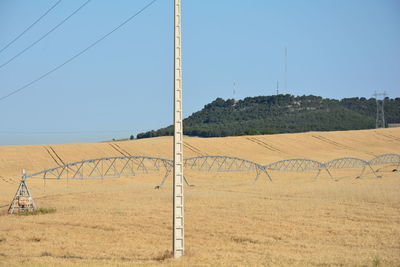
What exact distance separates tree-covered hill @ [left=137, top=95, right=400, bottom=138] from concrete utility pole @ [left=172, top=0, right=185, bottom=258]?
338 feet

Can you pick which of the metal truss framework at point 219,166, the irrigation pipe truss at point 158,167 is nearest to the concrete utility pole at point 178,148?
the irrigation pipe truss at point 158,167

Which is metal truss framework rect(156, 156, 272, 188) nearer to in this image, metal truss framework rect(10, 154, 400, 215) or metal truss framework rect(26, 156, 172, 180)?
metal truss framework rect(10, 154, 400, 215)

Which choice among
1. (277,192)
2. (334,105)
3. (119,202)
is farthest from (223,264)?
(334,105)

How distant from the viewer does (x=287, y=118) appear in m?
155

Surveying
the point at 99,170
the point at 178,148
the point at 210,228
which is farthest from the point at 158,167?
the point at 178,148

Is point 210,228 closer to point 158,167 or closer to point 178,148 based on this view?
point 178,148

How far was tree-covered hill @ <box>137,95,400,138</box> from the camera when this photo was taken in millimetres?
136913

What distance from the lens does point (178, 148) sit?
15.2 m

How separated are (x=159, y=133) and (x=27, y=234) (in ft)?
328

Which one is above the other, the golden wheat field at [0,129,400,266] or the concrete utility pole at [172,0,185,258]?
the concrete utility pole at [172,0,185,258]

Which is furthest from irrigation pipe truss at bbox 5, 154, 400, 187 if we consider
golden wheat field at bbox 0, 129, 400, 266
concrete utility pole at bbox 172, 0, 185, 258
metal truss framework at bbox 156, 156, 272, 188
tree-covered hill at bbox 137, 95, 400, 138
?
tree-covered hill at bbox 137, 95, 400, 138

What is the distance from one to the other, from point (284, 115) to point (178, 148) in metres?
160

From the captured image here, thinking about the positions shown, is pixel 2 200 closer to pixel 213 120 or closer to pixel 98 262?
pixel 98 262

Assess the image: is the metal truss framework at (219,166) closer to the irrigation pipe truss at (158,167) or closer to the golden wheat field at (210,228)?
the irrigation pipe truss at (158,167)
